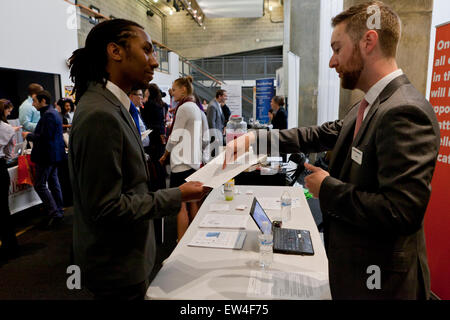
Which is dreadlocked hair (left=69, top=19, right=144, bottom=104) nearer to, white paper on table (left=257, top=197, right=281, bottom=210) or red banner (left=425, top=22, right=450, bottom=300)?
white paper on table (left=257, top=197, right=281, bottom=210)

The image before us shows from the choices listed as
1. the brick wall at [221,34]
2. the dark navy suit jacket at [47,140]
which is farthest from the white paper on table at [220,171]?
the brick wall at [221,34]

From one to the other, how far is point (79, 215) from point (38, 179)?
132 inches

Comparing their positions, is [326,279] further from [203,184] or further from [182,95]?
[182,95]

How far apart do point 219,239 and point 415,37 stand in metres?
2.44

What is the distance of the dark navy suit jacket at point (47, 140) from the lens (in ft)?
12.8

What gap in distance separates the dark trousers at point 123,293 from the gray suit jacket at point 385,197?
75 centimetres

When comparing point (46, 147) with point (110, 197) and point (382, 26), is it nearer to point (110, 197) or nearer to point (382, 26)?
point (110, 197)

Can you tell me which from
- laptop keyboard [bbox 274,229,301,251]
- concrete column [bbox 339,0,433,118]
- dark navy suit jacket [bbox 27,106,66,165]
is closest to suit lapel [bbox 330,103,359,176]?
laptop keyboard [bbox 274,229,301,251]

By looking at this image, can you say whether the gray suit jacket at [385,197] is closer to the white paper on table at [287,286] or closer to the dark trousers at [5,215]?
the white paper on table at [287,286]

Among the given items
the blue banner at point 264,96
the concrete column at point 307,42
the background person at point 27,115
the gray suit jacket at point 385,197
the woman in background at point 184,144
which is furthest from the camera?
the blue banner at point 264,96

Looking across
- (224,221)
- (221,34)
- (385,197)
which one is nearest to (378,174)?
(385,197)

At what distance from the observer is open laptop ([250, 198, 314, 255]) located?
1.63m

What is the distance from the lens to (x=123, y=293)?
3.94ft

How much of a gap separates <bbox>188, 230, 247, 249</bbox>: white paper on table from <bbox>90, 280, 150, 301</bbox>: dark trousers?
511 mm
